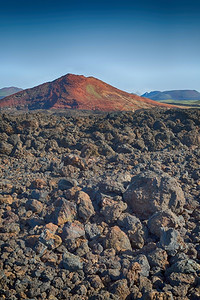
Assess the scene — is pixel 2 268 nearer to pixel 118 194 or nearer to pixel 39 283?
pixel 39 283

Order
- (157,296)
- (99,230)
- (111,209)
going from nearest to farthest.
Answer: (157,296), (99,230), (111,209)

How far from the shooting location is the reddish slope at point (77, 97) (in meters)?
35.3

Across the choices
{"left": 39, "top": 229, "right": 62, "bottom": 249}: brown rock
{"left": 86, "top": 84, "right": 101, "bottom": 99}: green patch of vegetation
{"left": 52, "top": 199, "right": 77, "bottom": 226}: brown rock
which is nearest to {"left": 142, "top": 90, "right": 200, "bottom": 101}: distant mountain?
{"left": 86, "top": 84, "right": 101, "bottom": 99}: green patch of vegetation

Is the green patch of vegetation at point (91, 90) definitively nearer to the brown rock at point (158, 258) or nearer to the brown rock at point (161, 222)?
the brown rock at point (161, 222)

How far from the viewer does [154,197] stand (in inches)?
182

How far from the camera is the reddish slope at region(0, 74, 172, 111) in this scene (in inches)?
1389

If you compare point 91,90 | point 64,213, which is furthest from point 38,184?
point 91,90

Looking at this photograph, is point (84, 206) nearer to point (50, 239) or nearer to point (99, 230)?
point (99, 230)

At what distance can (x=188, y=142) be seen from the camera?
10.1m

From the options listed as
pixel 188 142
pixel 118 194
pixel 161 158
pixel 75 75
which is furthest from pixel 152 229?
pixel 75 75

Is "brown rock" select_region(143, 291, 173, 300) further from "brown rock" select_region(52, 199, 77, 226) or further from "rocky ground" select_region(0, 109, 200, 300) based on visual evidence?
"brown rock" select_region(52, 199, 77, 226)

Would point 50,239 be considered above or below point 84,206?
below

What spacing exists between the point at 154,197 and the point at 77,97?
3397cm

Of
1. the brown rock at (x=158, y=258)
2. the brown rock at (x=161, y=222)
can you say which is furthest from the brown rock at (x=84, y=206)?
the brown rock at (x=158, y=258)
